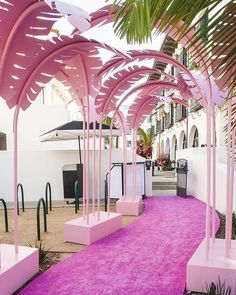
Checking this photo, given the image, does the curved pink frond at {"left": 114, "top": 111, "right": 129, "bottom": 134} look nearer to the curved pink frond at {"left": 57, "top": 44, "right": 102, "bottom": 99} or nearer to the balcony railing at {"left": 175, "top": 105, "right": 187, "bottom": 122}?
the curved pink frond at {"left": 57, "top": 44, "right": 102, "bottom": 99}

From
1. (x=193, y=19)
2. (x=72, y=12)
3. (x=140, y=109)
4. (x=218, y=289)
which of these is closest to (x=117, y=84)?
(x=140, y=109)

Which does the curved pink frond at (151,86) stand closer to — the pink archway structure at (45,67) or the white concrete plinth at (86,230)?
the pink archway structure at (45,67)

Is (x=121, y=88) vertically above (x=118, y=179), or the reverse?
(x=121, y=88)

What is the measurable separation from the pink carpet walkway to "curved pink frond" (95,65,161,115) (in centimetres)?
260

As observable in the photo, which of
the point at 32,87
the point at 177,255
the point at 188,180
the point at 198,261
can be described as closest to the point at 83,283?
the point at 198,261

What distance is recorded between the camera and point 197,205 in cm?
962

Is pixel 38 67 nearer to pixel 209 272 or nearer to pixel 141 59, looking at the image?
pixel 141 59

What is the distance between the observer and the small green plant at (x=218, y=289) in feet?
11.0

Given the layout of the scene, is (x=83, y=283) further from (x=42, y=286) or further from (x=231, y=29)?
(x=231, y=29)

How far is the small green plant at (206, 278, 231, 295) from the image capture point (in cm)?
336

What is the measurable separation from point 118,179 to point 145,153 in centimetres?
1309

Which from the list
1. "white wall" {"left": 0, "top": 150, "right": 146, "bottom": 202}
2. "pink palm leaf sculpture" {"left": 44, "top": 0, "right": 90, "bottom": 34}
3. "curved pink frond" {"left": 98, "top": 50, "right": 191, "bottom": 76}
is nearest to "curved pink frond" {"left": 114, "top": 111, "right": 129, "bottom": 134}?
"white wall" {"left": 0, "top": 150, "right": 146, "bottom": 202}

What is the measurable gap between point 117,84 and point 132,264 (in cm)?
327

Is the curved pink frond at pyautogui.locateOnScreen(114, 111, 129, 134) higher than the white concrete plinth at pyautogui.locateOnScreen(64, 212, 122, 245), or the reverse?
the curved pink frond at pyautogui.locateOnScreen(114, 111, 129, 134)
